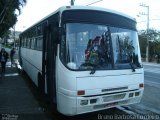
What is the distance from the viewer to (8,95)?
11.7m

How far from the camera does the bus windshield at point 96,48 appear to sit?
7.38 metres

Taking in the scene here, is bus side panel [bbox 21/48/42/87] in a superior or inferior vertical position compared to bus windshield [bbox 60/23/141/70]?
inferior

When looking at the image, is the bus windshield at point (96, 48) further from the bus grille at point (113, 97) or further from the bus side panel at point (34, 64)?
the bus side panel at point (34, 64)

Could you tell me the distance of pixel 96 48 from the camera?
769 cm

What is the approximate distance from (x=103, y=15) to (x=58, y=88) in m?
2.32

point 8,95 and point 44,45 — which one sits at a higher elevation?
point 44,45

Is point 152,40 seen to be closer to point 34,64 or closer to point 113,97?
point 34,64

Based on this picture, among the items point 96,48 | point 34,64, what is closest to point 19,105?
point 34,64

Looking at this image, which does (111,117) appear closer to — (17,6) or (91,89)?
(91,89)

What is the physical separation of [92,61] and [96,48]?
390 millimetres

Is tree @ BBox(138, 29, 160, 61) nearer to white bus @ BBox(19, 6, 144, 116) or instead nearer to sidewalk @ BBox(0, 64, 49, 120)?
sidewalk @ BBox(0, 64, 49, 120)

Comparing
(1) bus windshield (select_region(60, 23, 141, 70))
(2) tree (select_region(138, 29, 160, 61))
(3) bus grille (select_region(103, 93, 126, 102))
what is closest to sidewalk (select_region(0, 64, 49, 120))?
(3) bus grille (select_region(103, 93, 126, 102))

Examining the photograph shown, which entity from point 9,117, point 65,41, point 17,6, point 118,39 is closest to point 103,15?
point 118,39

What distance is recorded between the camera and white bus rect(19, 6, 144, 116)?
718 centimetres
